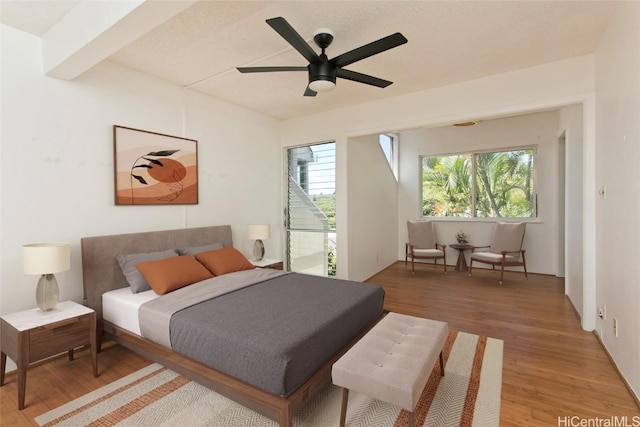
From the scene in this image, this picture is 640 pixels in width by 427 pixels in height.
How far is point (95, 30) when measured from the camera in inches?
82.0

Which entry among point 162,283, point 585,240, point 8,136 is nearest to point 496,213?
point 585,240

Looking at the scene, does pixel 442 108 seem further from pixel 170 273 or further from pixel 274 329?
pixel 170 273

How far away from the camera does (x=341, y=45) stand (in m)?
2.77

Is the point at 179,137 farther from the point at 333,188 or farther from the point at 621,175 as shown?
the point at 621,175

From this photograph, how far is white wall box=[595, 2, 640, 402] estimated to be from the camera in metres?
1.98

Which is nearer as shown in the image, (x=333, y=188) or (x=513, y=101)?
(x=513, y=101)

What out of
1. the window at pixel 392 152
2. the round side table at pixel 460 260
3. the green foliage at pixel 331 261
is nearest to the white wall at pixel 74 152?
the green foliage at pixel 331 261

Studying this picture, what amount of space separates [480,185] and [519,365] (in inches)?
171

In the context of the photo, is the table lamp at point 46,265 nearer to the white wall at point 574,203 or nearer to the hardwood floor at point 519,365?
the hardwood floor at point 519,365

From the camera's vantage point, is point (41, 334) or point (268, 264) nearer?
point (41, 334)

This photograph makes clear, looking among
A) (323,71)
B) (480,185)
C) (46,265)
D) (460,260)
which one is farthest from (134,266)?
(480,185)

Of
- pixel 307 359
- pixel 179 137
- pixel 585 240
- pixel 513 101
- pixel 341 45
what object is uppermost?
pixel 341 45

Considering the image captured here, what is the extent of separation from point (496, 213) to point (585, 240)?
3.00 m

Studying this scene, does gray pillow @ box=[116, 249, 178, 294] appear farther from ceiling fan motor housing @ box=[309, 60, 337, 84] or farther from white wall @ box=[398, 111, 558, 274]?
white wall @ box=[398, 111, 558, 274]
